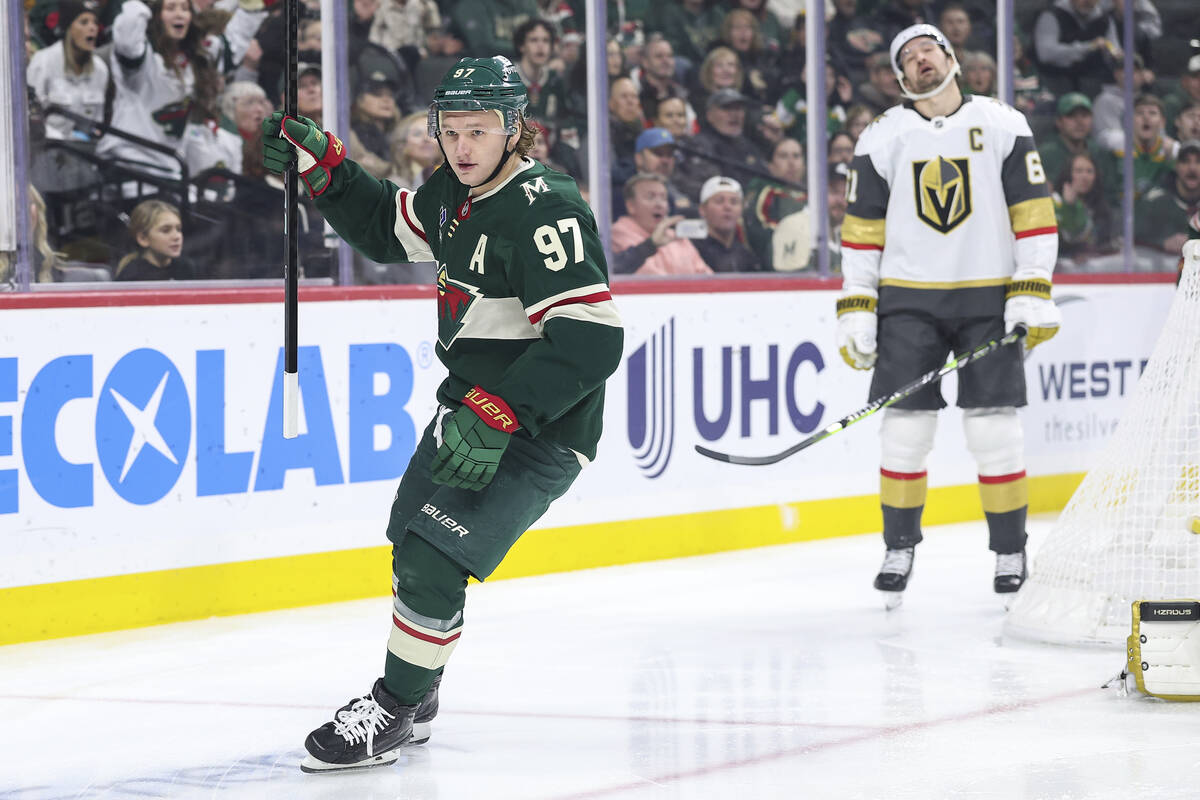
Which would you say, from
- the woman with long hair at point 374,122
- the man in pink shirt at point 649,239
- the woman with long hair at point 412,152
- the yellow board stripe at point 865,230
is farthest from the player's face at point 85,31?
the yellow board stripe at point 865,230

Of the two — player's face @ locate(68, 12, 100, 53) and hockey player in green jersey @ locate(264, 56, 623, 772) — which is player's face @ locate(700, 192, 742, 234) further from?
hockey player in green jersey @ locate(264, 56, 623, 772)

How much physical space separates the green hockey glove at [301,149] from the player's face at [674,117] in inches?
128

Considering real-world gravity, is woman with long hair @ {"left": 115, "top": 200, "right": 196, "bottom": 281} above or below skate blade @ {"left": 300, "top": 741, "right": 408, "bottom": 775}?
above

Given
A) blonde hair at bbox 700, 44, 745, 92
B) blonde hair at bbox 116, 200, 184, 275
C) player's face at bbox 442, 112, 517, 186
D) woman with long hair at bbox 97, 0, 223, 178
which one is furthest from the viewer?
blonde hair at bbox 700, 44, 745, 92

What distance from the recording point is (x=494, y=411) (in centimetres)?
284

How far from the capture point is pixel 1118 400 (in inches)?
289

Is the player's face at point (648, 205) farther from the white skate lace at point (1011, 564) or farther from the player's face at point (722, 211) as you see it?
the white skate lace at point (1011, 564)

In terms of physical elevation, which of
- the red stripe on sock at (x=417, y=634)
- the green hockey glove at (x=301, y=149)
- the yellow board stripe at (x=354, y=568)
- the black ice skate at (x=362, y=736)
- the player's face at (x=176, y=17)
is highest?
the player's face at (x=176, y=17)

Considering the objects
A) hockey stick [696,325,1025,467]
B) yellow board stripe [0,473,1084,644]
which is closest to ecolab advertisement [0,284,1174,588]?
yellow board stripe [0,473,1084,644]

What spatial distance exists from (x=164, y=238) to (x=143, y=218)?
0.09 metres

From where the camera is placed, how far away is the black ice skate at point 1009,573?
468cm

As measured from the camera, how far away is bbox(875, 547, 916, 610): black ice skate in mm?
4707

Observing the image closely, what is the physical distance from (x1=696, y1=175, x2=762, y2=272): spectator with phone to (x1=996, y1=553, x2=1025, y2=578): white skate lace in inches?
74.9

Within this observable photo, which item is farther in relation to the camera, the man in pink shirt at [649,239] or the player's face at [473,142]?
the man in pink shirt at [649,239]
